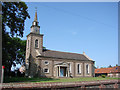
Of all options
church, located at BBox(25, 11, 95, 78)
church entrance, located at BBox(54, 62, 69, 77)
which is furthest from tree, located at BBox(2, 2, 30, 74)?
church entrance, located at BBox(54, 62, 69, 77)

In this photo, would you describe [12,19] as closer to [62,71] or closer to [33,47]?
[33,47]

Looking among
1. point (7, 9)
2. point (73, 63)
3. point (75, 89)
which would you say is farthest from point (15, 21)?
point (73, 63)

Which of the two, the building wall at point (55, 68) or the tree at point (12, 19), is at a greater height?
the tree at point (12, 19)

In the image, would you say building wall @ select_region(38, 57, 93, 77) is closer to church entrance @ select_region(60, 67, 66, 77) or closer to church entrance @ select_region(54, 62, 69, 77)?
church entrance @ select_region(54, 62, 69, 77)

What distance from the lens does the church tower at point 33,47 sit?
33.7 m

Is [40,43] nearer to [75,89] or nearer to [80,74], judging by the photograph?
[80,74]

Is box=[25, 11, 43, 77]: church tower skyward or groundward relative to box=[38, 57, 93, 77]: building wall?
skyward

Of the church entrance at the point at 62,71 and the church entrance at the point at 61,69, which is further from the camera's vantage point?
the church entrance at the point at 62,71

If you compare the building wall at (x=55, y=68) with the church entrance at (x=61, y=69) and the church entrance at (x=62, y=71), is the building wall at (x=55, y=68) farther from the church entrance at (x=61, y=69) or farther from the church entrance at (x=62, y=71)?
the church entrance at (x=62, y=71)

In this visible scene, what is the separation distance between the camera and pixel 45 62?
1337 inches

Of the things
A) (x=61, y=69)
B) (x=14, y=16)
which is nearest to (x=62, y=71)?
(x=61, y=69)

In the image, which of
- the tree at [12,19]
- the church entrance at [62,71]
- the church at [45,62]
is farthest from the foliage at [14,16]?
the church entrance at [62,71]

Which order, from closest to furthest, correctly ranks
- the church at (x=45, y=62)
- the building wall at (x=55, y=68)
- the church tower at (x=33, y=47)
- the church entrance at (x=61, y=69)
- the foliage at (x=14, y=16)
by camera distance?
the foliage at (x=14, y=16)
the church at (x=45, y=62)
the building wall at (x=55, y=68)
the church tower at (x=33, y=47)
the church entrance at (x=61, y=69)

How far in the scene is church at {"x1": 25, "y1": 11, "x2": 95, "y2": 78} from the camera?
33250mm
